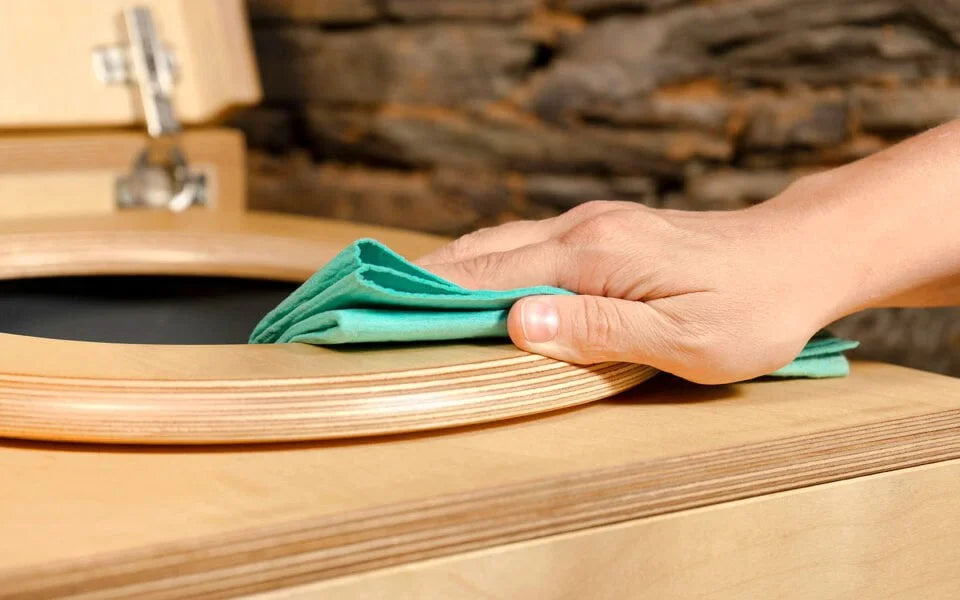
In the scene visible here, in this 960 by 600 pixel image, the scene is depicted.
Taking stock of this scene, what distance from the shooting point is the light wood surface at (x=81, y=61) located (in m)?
1.15

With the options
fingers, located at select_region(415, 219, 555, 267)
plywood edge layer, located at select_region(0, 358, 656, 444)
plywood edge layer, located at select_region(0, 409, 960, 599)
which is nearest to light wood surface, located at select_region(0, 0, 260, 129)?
fingers, located at select_region(415, 219, 555, 267)

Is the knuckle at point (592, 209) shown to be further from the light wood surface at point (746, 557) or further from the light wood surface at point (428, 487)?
the light wood surface at point (746, 557)

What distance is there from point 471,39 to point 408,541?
123 cm

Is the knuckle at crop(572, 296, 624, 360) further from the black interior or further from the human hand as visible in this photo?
the black interior

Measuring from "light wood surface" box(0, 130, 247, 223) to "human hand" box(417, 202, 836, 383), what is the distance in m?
0.68

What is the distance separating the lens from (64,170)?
1.20 m

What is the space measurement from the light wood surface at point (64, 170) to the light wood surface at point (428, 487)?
28.6 inches

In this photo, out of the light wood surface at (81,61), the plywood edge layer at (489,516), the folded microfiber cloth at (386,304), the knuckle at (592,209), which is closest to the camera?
the plywood edge layer at (489,516)

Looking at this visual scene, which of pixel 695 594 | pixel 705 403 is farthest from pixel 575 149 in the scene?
pixel 695 594

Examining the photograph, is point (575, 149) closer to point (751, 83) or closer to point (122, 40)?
point (751, 83)

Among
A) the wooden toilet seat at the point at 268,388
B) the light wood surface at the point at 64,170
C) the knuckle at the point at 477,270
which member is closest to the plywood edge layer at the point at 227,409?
the wooden toilet seat at the point at 268,388

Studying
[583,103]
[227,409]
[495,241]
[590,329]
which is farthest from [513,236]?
[583,103]

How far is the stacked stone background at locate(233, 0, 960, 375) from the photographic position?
1.17 m

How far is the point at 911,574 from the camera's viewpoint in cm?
54
